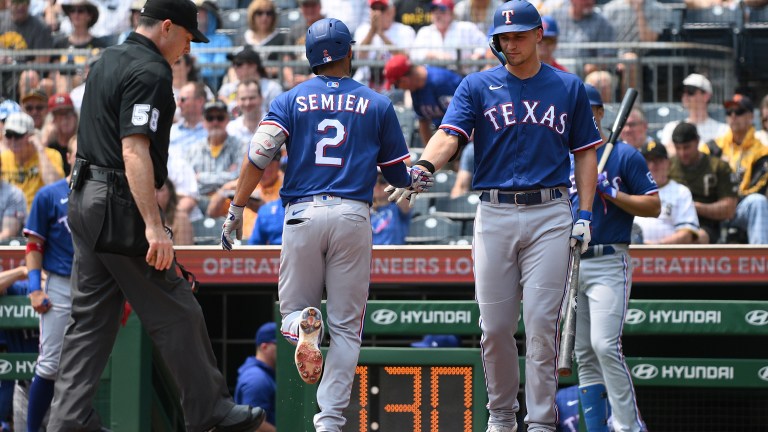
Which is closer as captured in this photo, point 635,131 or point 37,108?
point 635,131

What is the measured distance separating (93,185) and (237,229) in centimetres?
83

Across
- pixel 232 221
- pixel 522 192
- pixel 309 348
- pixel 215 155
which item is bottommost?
pixel 309 348

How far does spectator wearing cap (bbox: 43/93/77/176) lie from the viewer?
10.2 meters

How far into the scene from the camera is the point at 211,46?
11977 millimetres

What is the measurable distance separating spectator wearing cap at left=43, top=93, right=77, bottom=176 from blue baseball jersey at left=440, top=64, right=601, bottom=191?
5596 millimetres

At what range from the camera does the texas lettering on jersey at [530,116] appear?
5.44m

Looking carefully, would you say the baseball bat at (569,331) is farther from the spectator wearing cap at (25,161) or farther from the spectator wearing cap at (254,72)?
the spectator wearing cap at (25,161)

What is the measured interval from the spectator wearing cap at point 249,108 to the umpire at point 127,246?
4.97 meters

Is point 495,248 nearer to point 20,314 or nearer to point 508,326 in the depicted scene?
point 508,326

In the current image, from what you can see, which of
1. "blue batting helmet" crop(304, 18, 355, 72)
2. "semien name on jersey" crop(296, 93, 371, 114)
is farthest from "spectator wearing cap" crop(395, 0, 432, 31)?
"semien name on jersey" crop(296, 93, 371, 114)

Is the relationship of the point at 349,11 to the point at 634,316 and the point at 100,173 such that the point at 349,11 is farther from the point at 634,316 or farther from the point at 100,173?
the point at 100,173

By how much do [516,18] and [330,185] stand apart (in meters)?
1.12

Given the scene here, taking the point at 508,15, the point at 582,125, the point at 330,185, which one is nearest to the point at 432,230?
the point at 582,125

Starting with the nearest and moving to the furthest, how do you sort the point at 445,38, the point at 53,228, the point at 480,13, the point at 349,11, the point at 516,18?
the point at 516,18 → the point at 53,228 → the point at 445,38 → the point at 480,13 → the point at 349,11
